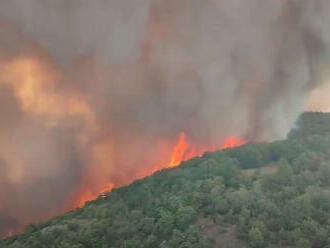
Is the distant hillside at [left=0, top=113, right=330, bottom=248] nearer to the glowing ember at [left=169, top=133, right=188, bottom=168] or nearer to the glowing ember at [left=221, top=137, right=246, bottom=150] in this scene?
the glowing ember at [left=169, top=133, right=188, bottom=168]

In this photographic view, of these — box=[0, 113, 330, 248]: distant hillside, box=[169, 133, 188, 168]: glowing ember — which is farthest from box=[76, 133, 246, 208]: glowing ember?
box=[0, 113, 330, 248]: distant hillside

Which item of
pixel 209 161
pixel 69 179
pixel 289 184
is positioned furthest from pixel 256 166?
pixel 69 179

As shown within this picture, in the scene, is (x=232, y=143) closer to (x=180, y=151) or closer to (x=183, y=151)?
(x=183, y=151)

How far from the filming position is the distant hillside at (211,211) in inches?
912

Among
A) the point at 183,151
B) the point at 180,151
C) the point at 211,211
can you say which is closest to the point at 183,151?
the point at 183,151

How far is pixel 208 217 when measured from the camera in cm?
2581

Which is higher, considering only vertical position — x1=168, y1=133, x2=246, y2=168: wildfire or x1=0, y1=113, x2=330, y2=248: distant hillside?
x1=168, y1=133, x2=246, y2=168: wildfire

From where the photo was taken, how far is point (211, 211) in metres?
26.5

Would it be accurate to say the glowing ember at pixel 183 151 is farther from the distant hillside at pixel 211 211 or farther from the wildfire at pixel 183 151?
the distant hillside at pixel 211 211

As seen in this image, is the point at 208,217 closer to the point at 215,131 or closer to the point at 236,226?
the point at 236,226

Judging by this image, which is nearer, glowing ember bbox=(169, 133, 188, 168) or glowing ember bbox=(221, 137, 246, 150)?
glowing ember bbox=(169, 133, 188, 168)

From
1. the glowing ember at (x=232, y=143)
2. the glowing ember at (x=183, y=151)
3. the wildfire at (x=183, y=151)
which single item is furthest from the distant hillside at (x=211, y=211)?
the glowing ember at (x=232, y=143)

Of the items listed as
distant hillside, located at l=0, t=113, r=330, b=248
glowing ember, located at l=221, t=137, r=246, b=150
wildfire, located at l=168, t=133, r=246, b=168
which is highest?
glowing ember, located at l=221, t=137, r=246, b=150

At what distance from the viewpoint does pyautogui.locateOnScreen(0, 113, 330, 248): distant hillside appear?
2317 centimetres
